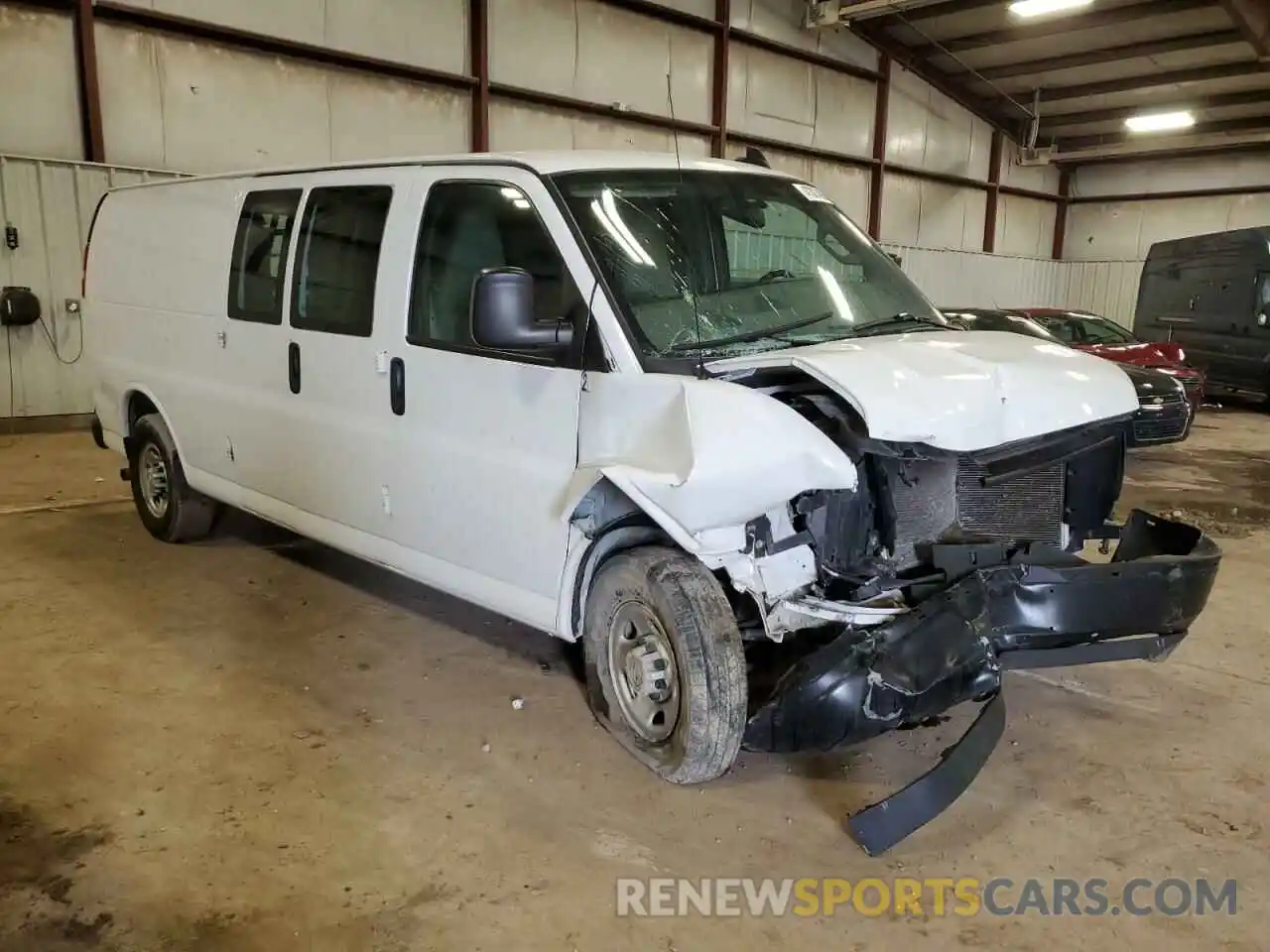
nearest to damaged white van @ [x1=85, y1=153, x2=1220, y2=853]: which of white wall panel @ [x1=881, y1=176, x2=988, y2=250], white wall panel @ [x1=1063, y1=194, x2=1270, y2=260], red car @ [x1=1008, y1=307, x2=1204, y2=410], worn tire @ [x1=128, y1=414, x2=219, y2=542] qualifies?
worn tire @ [x1=128, y1=414, x2=219, y2=542]

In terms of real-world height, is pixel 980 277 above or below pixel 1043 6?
below

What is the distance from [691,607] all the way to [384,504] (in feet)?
5.28

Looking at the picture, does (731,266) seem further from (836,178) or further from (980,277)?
(980,277)

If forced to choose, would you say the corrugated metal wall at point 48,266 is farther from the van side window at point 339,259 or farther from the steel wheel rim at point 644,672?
the steel wheel rim at point 644,672

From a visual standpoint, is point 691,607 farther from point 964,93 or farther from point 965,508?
point 964,93

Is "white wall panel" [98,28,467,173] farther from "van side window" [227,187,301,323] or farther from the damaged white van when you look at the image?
the damaged white van

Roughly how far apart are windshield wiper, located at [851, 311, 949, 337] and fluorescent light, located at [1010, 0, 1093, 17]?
1122 centimetres

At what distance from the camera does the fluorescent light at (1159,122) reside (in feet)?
55.1

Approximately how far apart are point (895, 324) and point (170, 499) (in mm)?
4218

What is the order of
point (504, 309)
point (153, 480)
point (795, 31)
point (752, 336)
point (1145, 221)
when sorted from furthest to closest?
point (1145, 221) → point (795, 31) → point (153, 480) → point (752, 336) → point (504, 309)

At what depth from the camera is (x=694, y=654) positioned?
9.76 feet

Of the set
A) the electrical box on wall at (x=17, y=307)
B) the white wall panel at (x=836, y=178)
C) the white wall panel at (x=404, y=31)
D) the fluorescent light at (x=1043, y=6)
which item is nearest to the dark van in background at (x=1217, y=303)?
the fluorescent light at (x=1043, y=6)

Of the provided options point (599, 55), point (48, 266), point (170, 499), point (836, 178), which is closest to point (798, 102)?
point (836, 178)

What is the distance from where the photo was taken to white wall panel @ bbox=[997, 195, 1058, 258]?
65.6 feet
